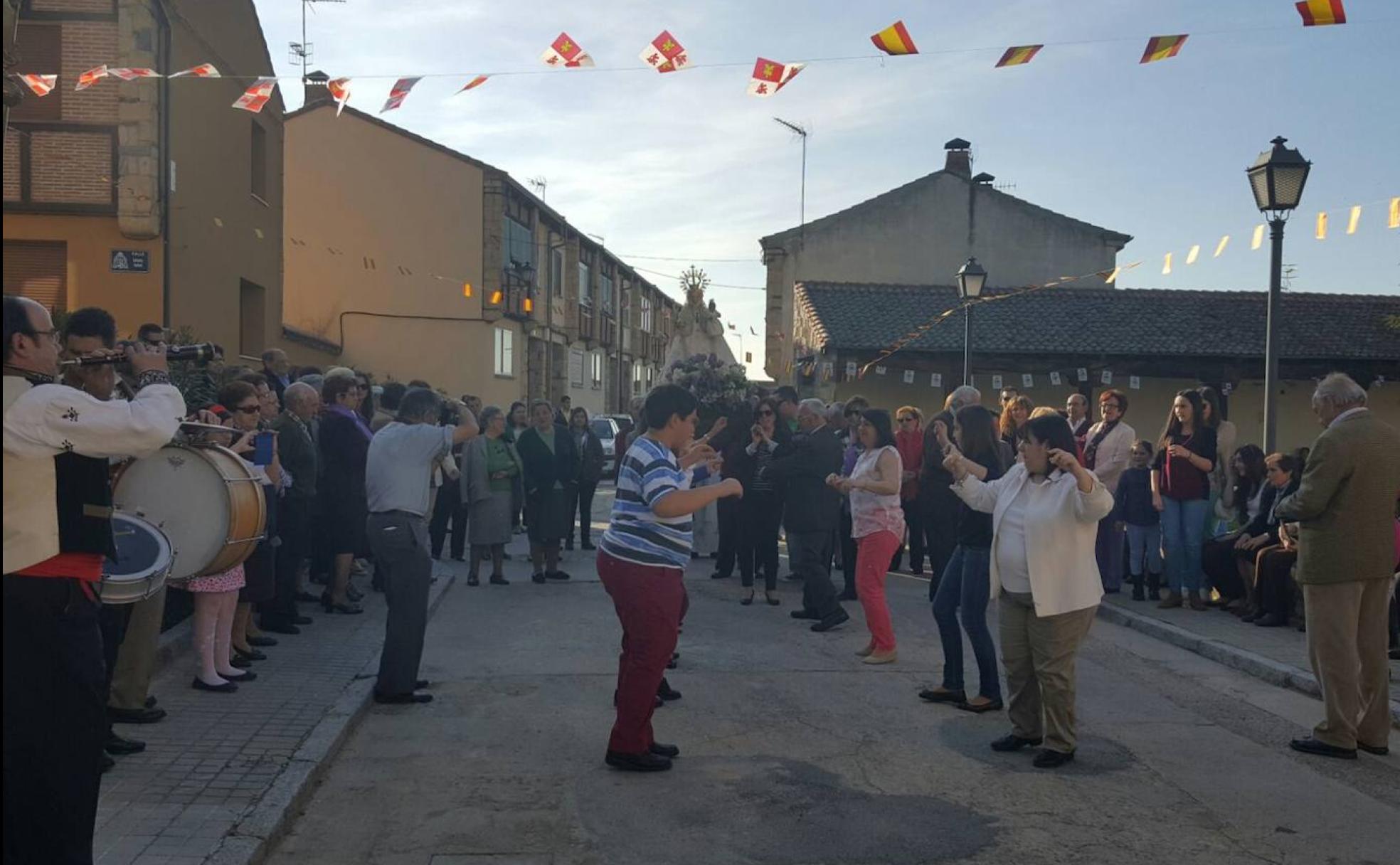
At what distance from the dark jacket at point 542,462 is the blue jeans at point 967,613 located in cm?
614

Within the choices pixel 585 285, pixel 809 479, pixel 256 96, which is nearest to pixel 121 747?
pixel 809 479

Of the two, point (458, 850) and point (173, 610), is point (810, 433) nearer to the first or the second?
point (173, 610)

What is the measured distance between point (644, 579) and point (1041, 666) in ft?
7.00

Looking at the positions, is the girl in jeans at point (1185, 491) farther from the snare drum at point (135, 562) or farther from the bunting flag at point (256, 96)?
the bunting flag at point (256, 96)

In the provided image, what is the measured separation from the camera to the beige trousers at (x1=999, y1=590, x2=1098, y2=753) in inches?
240

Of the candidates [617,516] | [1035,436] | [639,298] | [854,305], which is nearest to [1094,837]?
[1035,436]

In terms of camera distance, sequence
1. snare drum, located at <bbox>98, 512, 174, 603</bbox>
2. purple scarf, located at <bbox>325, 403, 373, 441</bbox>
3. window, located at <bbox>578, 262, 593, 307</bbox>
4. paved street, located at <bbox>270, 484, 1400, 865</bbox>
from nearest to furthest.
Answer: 1. paved street, located at <bbox>270, 484, 1400, 865</bbox>
2. snare drum, located at <bbox>98, 512, 174, 603</bbox>
3. purple scarf, located at <bbox>325, 403, 373, 441</bbox>
4. window, located at <bbox>578, 262, 593, 307</bbox>

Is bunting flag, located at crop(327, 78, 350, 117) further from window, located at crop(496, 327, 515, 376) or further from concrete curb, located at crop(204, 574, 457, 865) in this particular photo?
window, located at crop(496, 327, 515, 376)

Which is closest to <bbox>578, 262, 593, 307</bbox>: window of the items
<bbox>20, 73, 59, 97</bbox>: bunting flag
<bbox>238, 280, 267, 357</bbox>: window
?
<bbox>238, 280, 267, 357</bbox>: window

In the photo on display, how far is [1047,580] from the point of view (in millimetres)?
6055

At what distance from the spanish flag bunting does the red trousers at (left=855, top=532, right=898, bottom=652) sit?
195 inches

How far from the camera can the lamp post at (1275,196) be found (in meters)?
10.8

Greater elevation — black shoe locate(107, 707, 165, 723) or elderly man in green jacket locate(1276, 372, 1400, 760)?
elderly man in green jacket locate(1276, 372, 1400, 760)

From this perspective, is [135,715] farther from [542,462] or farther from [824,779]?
[542,462]
